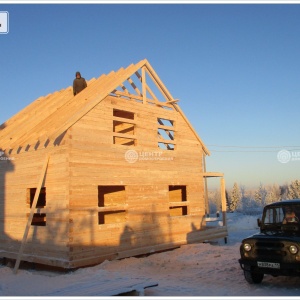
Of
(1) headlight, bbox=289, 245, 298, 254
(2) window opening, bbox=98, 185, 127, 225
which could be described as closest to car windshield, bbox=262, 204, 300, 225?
(1) headlight, bbox=289, 245, 298, 254

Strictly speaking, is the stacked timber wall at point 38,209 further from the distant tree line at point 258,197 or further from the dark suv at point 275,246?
the distant tree line at point 258,197

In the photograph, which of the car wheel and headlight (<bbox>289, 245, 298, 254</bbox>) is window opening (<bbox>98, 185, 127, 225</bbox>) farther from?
headlight (<bbox>289, 245, 298, 254</bbox>)

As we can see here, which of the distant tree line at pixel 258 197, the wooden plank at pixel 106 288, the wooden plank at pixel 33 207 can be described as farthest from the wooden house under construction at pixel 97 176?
the distant tree line at pixel 258 197

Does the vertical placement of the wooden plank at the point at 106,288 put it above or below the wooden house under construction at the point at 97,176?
below

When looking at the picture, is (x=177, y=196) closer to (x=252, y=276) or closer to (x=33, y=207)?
(x=33, y=207)

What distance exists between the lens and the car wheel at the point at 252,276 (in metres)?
9.04

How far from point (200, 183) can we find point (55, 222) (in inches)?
337

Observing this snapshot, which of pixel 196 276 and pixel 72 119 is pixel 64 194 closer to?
pixel 72 119

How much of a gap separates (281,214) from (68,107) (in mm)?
9171

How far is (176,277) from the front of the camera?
424 inches
